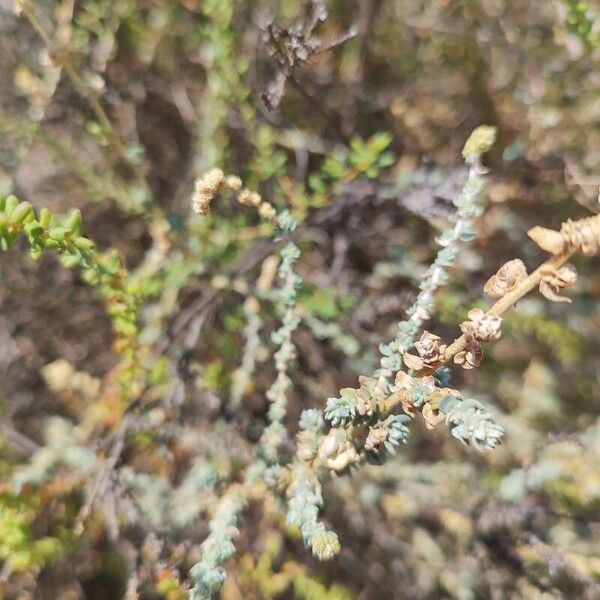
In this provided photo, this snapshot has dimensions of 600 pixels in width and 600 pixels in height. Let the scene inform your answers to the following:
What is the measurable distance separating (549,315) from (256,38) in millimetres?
702

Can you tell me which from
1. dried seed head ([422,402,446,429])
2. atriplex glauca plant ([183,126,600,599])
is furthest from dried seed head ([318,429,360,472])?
dried seed head ([422,402,446,429])

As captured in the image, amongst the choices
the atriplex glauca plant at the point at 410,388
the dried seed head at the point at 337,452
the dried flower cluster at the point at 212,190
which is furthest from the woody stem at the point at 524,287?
the dried flower cluster at the point at 212,190

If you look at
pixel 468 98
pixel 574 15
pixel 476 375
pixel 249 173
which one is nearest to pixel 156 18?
pixel 249 173

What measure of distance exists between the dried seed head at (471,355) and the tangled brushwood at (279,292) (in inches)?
11.1

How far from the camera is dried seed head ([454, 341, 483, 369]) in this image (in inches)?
22.9

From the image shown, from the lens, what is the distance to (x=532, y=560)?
1008 mm

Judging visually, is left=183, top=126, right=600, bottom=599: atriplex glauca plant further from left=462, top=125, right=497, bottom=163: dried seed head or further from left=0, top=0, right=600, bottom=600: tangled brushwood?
left=0, top=0, right=600, bottom=600: tangled brushwood

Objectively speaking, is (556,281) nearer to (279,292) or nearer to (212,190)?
(212,190)

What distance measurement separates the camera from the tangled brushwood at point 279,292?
3.30 ft

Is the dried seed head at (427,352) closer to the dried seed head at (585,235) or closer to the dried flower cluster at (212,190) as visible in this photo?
the dried seed head at (585,235)

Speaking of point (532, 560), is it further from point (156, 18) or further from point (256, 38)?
point (156, 18)

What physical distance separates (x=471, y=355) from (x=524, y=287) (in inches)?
2.8

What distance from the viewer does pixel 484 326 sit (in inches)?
21.3

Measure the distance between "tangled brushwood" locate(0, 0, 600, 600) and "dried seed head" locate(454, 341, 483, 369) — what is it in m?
0.28
